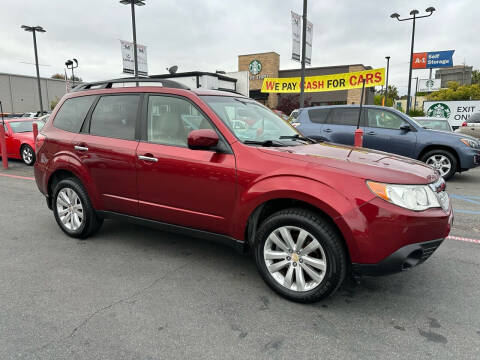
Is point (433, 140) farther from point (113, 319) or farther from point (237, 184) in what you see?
point (113, 319)

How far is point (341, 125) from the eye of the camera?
8.80 metres

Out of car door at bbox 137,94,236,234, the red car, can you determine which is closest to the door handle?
car door at bbox 137,94,236,234

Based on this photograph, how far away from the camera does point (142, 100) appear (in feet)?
12.2

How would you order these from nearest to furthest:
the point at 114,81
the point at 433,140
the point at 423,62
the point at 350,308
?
the point at 350,308 < the point at 114,81 < the point at 433,140 < the point at 423,62

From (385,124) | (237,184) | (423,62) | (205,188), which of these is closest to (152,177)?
(205,188)

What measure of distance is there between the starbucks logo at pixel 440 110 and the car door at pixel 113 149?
20235 millimetres

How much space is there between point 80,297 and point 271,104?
3570cm

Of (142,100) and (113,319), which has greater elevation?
(142,100)

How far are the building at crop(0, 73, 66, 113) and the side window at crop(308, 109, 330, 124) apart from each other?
60.8 metres

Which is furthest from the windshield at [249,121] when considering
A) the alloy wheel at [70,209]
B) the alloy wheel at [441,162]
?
the alloy wheel at [441,162]

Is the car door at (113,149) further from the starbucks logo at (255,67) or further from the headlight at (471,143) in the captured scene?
the starbucks logo at (255,67)

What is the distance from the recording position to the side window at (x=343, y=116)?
28.5ft

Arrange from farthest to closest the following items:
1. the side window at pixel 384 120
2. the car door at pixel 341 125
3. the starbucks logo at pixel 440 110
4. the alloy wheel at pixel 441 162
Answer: the starbucks logo at pixel 440 110, the car door at pixel 341 125, the side window at pixel 384 120, the alloy wheel at pixel 441 162

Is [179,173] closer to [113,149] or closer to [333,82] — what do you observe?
[113,149]
